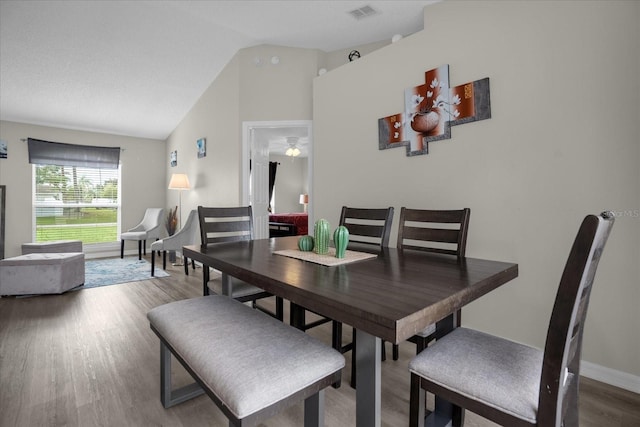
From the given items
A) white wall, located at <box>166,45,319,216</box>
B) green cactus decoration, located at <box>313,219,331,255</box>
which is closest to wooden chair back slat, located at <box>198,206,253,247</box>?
green cactus decoration, located at <box>313,219,331,255</box>

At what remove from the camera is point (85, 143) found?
5.58 metres

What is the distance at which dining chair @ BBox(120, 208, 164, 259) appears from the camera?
528 centimetres

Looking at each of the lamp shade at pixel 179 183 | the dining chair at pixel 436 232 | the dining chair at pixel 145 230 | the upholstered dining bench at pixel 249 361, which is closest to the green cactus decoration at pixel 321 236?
the upholstered dining bench at pixel 249 361

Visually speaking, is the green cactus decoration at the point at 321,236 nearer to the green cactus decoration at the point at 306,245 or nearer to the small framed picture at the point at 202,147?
the green cactus decoration at the point at 306,245

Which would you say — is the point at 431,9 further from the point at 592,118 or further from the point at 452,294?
the point at 452,294

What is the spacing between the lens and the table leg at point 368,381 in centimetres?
91

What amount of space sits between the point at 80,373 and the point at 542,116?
10.5ft

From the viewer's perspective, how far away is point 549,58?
1900mm

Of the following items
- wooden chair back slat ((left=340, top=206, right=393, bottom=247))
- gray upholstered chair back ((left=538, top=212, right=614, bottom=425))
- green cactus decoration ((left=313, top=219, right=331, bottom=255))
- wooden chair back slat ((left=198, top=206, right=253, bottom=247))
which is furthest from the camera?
wooden chair back slat ((left=198, top=206, right=253, bottom=247))

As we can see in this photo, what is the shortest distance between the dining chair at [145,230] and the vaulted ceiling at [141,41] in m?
1.87

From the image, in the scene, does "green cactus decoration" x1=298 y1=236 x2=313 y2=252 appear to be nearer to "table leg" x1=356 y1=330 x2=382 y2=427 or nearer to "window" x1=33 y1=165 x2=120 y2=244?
"table leg" x1=356 y1=330 x2=382 y2=427

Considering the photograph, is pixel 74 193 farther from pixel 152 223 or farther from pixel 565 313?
pixel 565 313

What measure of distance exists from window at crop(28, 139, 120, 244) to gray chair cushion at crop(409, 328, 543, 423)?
6515 mm

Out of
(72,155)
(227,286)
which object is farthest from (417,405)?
(72,155)
